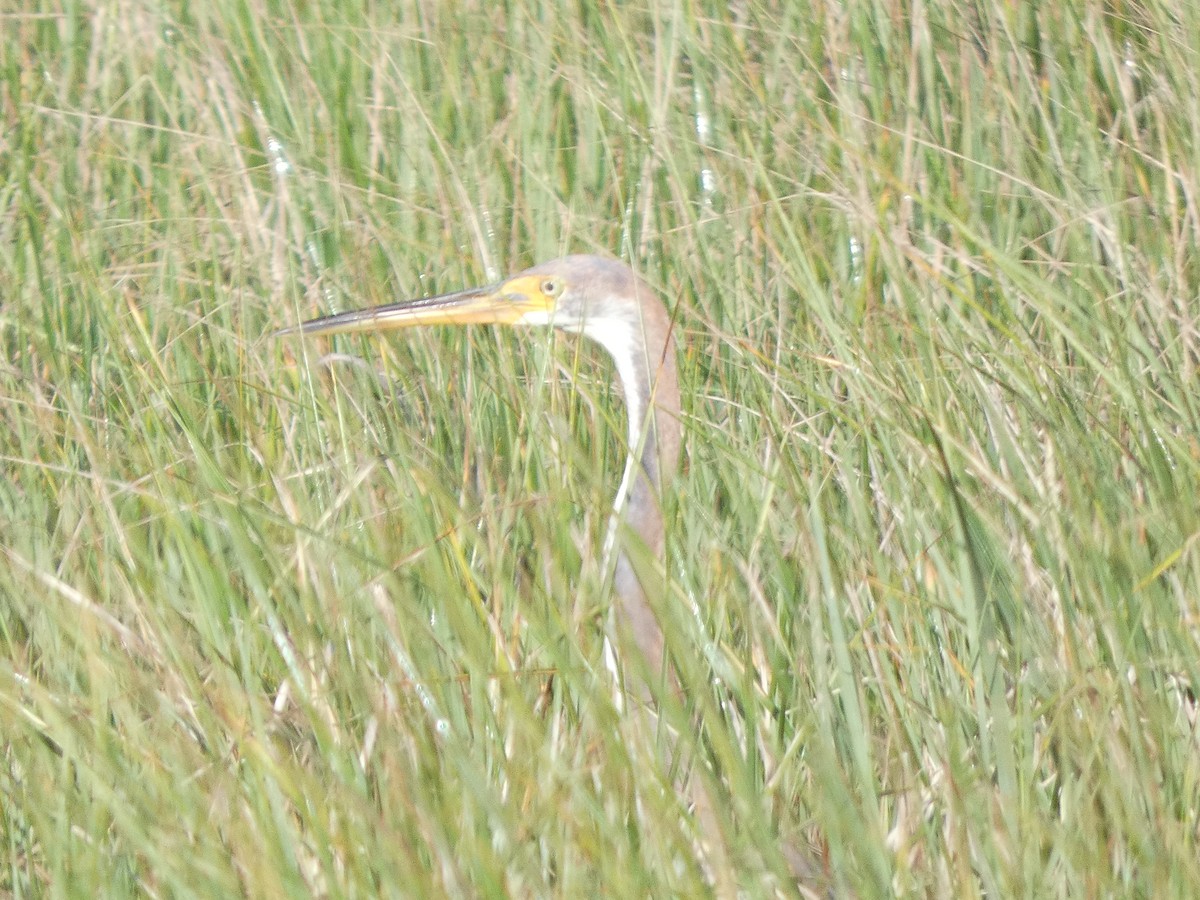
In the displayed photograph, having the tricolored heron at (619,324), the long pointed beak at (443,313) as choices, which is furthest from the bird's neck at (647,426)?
the long pointed beak at (443,313)

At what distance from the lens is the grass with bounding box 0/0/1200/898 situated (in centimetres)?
149

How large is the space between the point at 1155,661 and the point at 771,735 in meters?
0.39

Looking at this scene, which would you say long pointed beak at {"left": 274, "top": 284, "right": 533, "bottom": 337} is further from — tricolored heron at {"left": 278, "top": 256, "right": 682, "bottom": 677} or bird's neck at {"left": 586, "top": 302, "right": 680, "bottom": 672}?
bird's neck at {"left": 586, "top": 302, "right": 680, "bottom": 672}

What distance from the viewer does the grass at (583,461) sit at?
1.49 m

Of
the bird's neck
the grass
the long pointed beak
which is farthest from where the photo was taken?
the long pointed beak

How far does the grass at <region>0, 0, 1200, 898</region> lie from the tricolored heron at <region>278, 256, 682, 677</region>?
0.27 feet

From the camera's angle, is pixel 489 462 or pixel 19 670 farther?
pixel 489 462

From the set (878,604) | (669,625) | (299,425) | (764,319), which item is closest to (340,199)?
(299,425)

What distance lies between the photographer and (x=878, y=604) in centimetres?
188

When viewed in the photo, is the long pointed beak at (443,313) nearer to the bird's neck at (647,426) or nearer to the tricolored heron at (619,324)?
the tricolored heron at (619,324)

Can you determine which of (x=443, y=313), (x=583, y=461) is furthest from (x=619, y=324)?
(x=583, y=461)

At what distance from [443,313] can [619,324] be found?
296mm

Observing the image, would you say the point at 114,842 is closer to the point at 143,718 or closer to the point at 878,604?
the point at 143,718

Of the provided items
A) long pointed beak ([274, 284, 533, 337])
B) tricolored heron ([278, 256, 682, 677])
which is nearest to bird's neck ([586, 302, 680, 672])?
tricolored heron ([278, 256, 682, 677])
